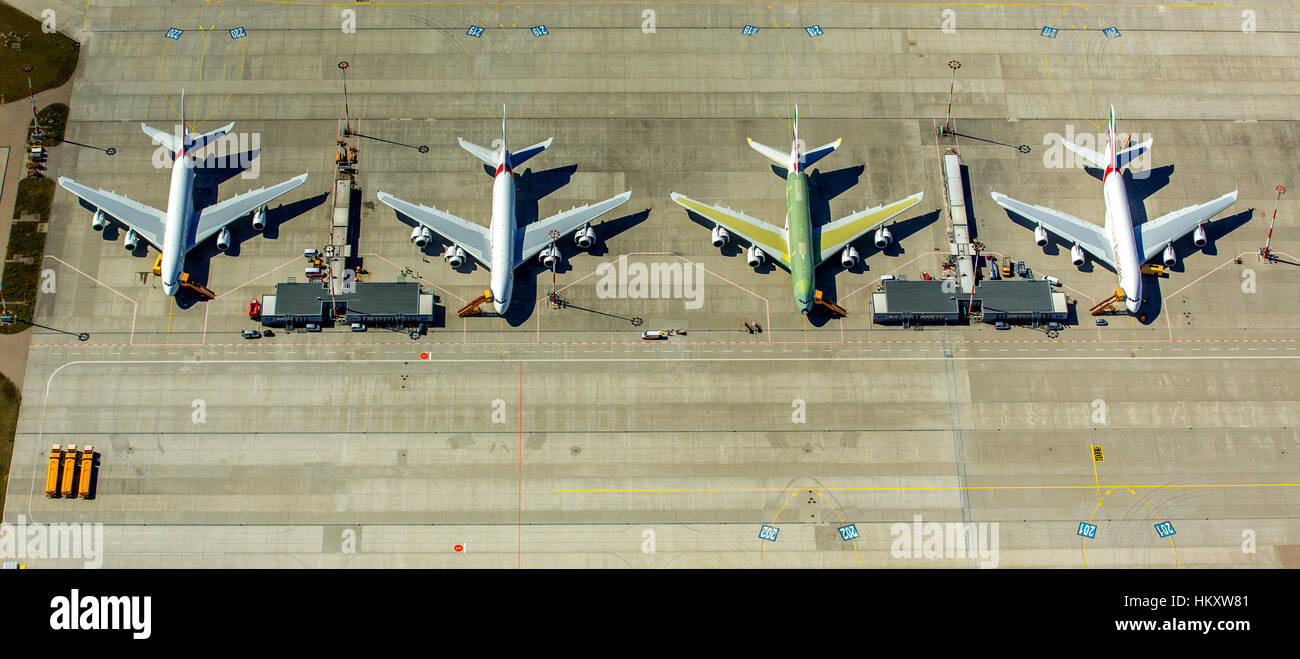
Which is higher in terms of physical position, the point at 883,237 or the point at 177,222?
the point at 177,222

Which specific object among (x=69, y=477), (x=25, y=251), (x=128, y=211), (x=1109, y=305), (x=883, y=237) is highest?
(x=128, y=211)

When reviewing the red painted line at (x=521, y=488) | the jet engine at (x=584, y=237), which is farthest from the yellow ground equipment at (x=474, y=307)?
the jet engine at (x=584, y=237)

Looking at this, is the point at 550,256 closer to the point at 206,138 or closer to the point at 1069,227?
the point at 206,138

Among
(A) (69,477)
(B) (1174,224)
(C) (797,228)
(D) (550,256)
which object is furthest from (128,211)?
(B) (1174,224)

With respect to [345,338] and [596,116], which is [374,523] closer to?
[345,338]
